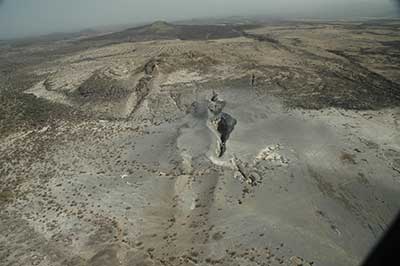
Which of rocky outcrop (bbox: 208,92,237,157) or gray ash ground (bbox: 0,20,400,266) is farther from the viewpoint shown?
rocky outcrop (bbox: 208,92,237,157)

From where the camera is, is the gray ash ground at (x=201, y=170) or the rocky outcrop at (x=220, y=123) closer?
the gray ash ground at (x=201, y=170)

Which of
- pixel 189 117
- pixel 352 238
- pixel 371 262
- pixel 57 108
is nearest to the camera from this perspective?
pixel 371 262

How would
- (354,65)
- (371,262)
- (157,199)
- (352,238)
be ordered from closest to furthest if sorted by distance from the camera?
1. (371,262)
2. (352,238)
3. (157,199)
4. (354,65)

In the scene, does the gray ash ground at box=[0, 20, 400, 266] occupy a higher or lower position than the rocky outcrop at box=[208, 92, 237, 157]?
lower

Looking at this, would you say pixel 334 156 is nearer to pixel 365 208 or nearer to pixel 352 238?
A: pixel 365 208

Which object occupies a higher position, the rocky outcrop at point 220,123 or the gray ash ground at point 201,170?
the rocky outcrop at point 220,123

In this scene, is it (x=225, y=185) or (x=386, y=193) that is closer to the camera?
(x=386, y=193)

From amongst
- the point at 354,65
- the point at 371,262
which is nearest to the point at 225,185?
the point at 371,262
